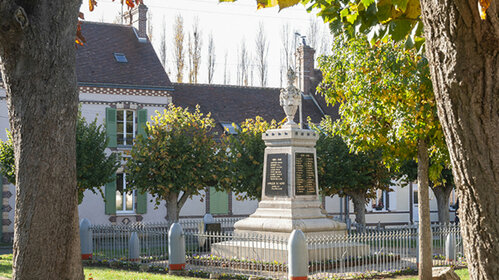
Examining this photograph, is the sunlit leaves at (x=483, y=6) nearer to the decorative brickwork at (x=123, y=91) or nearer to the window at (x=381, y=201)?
the decorative brickwork at (x=123, y=91)

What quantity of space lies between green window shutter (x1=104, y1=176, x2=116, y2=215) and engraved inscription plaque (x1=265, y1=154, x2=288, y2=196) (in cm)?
1392

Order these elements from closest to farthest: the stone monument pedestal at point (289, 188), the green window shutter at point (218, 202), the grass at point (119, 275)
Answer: the grass at point (119, 275) < the stone monument pedestal at point (289, 188) < the green window shutter at point (218, 202)

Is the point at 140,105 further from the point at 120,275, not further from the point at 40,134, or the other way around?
the point at 40,134

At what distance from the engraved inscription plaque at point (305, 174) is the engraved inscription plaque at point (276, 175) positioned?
0.27m

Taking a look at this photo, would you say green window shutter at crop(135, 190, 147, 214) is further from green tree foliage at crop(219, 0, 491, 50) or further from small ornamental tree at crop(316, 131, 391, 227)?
green tree foliage at crop(219, 0, 491, 50)

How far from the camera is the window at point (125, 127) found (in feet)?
95.3

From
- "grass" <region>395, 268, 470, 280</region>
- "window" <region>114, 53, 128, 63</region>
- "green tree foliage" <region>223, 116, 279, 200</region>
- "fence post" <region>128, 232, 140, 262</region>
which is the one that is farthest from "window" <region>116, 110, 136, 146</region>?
"grass" <region>395, 268, 470, 280</region>

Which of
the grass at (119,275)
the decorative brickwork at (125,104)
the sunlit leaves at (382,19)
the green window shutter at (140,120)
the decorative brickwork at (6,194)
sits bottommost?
the grass at (119,275)

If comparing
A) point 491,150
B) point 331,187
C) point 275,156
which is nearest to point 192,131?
point 331,187

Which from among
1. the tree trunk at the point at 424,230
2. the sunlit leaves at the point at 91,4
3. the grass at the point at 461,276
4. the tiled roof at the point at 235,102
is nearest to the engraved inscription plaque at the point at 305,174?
the grass at the point at 461,276

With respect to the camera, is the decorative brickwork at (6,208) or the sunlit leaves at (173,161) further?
the decorative brickwork at (6,208)

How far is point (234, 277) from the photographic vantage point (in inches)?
542

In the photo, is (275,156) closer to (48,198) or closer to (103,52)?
(48,198)

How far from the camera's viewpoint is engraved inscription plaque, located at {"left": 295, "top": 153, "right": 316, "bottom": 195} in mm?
15867
